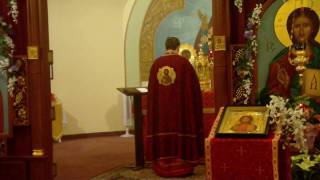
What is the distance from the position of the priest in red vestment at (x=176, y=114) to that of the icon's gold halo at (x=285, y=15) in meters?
1.50

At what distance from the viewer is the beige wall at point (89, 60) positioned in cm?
1009

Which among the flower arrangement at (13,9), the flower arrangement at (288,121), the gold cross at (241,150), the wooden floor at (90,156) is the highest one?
the flower arrangement at (13,9)

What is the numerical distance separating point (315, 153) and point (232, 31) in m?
1.56

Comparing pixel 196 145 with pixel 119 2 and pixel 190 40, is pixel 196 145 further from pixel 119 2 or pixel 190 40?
pixel 119 2

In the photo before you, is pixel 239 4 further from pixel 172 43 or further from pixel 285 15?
pixel 172 43

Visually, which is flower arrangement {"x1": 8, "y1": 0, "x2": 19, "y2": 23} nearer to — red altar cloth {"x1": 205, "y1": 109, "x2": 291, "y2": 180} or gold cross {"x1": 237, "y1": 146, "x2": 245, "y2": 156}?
red altar cloth {"x1": 205, "y1": 109, "x2": 291, "y2": 180}

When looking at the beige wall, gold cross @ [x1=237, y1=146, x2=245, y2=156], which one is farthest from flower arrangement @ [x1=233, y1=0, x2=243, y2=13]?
the beige wall

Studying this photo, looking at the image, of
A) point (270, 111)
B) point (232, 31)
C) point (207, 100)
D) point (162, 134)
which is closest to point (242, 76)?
point (232, 31)

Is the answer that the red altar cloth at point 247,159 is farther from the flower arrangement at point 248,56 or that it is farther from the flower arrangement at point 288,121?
the flower arrangement at point 248,56

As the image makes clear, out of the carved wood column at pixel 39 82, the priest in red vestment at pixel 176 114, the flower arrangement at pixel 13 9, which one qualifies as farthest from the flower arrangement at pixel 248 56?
the flower arrangement at pixel 13 9

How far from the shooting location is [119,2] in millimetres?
10469

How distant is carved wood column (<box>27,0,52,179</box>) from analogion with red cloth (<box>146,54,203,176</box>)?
1.34 meters

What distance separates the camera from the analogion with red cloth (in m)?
5.89

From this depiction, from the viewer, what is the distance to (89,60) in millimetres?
10305
